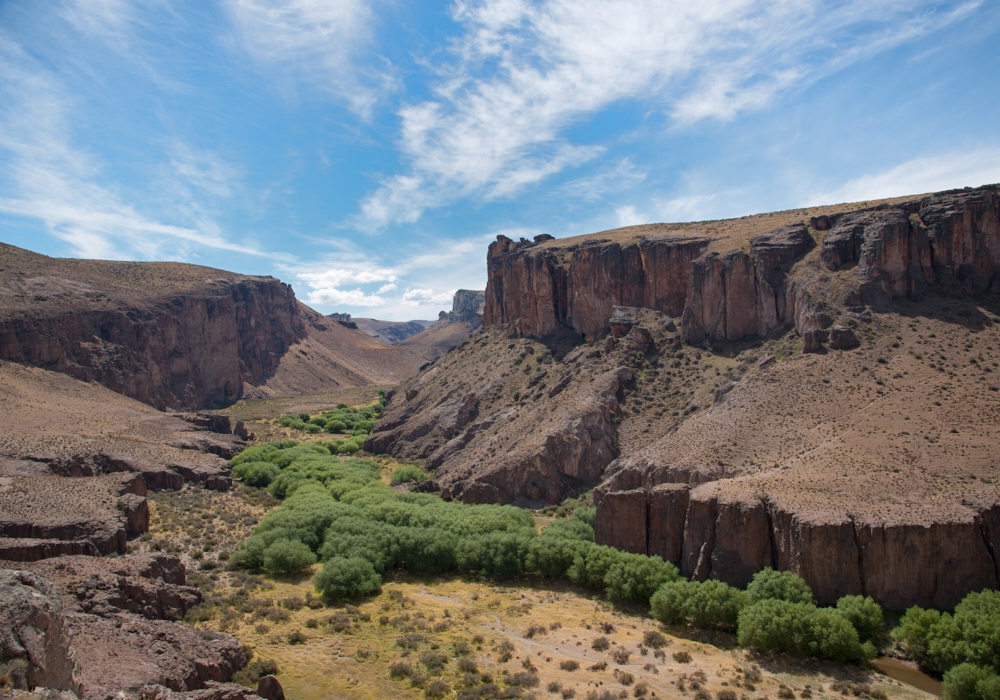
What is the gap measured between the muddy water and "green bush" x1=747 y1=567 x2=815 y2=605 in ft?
12.6

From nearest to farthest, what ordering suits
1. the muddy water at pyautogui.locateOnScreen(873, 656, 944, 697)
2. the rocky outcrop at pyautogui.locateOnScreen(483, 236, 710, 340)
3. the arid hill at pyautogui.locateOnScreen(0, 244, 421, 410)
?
1. the muddy water at pyautogui.locateOnScreen(873, 656, 944, 697)
2. the rocky outcrop at pyautogui.locateOnScreen(483, 236, 710, 340)
3. the arid hill at pyautogui.locateOnScreen(0, 244, 421, 410)

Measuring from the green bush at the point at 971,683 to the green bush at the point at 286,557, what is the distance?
3634 centimetres

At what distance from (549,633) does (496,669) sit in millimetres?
5019

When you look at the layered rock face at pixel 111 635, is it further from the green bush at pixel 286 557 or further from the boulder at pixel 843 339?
the boulder at pixel 843 339

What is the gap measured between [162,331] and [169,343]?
2.85m

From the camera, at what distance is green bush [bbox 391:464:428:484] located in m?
64.2

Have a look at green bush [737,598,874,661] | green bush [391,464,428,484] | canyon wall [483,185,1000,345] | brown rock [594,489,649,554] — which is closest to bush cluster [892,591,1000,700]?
green bush [737,598,874,661]

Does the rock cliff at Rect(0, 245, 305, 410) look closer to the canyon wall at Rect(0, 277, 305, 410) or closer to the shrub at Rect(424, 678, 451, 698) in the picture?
the canyon wall at Rect(0, 277, 305, 410)

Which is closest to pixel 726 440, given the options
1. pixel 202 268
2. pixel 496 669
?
pixel 496 669

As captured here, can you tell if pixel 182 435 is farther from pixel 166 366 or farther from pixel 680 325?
pixel 680 325

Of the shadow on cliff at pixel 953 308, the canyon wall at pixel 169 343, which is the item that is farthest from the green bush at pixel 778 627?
the canyon wall at pixel 169 343

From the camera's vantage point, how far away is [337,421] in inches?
4163

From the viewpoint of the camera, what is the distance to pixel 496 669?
98.5 feet

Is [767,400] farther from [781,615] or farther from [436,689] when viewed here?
[436,689]
